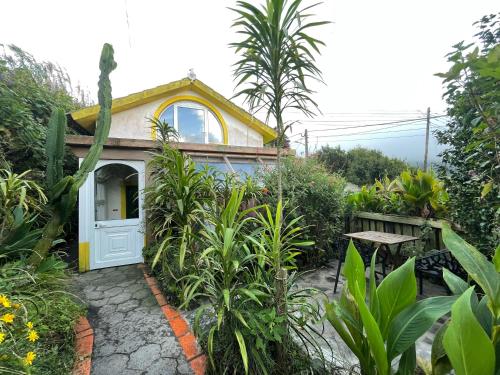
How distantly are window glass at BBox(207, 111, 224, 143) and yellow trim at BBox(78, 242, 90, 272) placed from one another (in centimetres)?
432

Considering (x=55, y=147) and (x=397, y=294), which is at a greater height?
(x=55, y=147)

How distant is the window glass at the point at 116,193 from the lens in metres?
5.54

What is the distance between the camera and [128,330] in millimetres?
2838

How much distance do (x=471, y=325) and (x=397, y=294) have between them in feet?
1.57

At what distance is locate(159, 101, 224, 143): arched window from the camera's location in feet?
23.4

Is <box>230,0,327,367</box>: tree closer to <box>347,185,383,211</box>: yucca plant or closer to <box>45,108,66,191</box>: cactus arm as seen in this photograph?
<box>45,108,66,191</box>: cactus arm

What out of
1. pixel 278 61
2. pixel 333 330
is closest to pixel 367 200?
pixel 333 330

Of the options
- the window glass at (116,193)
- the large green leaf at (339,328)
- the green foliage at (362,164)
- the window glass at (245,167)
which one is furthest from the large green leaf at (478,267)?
the green foliage at (362,164)

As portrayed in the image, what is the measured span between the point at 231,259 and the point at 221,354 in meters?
0.79

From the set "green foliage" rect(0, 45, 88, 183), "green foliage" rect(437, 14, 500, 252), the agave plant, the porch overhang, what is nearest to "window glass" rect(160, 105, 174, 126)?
the porch overhang

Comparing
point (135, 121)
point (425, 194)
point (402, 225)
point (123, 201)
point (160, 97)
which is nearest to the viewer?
point (425, 194)

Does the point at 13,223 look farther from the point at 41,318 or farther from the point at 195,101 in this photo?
the point at 195,101

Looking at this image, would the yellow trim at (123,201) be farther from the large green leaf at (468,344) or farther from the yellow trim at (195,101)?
the large green leaf at (468,344)

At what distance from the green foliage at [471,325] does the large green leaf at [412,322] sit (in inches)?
4.4
